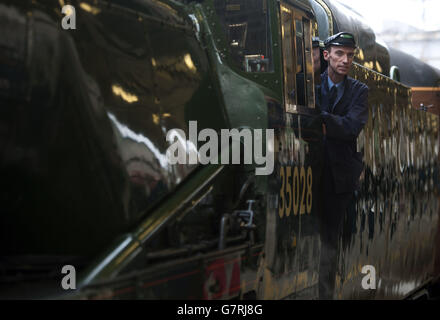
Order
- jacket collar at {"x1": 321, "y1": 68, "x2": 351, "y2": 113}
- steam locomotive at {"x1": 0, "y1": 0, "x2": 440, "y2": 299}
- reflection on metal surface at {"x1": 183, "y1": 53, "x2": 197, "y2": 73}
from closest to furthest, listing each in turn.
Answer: steam locomotive at {"x1": 0, "y1": 0, "x2": 440, "y2": 299}
reflection on metal surface at {"x1": 183, "y1": 53, "x2": 197, "y2": 73}
jacket collar at {"x1": 321, "y1": 68, "x2": 351, "y2": 113}

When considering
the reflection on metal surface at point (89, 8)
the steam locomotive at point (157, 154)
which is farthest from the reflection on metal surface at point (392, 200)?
the reflection on metal surface at point (89, 8)

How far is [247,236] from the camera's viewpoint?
3809 millimetres

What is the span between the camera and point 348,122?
16.1ft

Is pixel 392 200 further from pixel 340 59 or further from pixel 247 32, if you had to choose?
pixel 247 32

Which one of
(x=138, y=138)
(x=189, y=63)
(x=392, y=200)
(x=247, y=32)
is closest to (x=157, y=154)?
(x=138, y=138)

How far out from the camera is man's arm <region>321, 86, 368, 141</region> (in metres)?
4.80

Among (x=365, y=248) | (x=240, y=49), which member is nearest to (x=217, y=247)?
(x=240, y=49)

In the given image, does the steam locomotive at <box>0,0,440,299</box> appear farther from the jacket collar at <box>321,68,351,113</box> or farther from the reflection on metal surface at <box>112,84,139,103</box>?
the jacket collar at <box>321,68,351,113</box>

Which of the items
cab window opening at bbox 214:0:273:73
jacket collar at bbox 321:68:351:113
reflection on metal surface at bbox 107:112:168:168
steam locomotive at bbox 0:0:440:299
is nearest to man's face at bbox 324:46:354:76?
jacket collar at bbox 321:68:351:113

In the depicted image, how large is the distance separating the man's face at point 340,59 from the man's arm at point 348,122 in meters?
0.26

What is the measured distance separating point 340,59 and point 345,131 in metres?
0.57

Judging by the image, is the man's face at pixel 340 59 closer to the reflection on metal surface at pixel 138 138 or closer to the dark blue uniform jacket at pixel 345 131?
the dark blue uniform jacket at pixel 345 131
